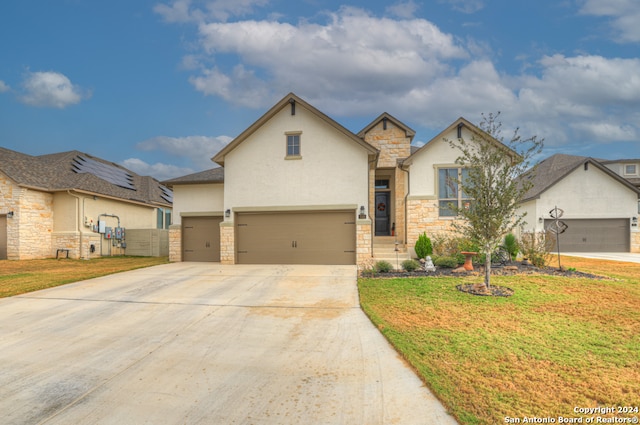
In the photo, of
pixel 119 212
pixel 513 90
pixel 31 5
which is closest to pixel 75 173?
pixel 119 212

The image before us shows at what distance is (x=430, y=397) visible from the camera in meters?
3.31

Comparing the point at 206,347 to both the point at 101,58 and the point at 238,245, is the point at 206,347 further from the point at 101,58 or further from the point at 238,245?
the point at 101,58

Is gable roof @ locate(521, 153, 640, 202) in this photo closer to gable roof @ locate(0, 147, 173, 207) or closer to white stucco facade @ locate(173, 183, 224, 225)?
white stucco facade @ locate(173, 183, 224, 225)

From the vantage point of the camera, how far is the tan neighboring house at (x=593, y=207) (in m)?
19.3

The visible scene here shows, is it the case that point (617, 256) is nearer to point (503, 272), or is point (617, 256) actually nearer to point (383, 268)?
point (503, 272)

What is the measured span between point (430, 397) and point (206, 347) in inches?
129

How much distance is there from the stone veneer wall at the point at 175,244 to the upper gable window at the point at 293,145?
6.73m

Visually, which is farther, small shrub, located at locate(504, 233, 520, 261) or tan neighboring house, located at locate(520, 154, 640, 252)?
tan neighboring house, located at locate(520, 154, 640, 252)

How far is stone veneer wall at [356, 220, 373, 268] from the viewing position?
12.9 m

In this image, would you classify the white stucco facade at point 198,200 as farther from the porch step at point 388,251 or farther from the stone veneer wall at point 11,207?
the stone veneer wall at point 11,207

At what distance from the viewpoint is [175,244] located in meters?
15.4

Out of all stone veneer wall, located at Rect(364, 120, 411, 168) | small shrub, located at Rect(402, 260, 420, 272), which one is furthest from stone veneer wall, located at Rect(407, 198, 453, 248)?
stone veneer wall, located at Rect(364, 120, 411, 168)

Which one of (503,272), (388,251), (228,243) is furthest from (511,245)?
(228,243)

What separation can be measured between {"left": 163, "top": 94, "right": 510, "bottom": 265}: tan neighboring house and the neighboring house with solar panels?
7322 mm
